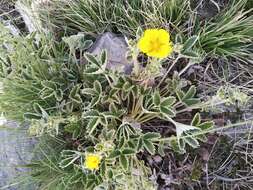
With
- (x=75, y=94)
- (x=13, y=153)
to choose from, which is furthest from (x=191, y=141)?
(x=13, y=153)

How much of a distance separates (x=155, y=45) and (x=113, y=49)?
0.50m

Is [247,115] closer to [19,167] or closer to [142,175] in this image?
[142,175]

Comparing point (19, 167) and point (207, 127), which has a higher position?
point (207, 127)

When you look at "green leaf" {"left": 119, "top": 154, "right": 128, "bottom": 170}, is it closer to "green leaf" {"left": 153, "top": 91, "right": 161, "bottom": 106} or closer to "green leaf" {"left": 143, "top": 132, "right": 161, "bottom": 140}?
"green leaf" {"left": 143, "top": 132, "right": 161, "bottom": 140}

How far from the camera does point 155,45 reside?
135cm

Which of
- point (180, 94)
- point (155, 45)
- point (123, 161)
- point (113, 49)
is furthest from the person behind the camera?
point (113, 49)

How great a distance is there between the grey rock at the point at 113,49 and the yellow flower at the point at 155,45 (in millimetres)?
430

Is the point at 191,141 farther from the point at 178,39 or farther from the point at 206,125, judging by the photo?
the point at 178,39

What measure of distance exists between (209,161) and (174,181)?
17cm

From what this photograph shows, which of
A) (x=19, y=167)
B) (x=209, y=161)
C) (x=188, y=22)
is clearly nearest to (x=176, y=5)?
(x=188, y=22)

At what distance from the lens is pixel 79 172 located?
1.62 m

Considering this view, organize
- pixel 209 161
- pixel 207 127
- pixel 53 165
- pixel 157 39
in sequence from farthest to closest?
1. pixel 209 161
2. pixel 53 165
3. pixel 207 127
4. pixel 157 39

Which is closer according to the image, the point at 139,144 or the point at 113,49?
the point at 139,144

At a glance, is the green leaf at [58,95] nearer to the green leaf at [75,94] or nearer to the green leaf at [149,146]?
the green leaf at [75,94]
